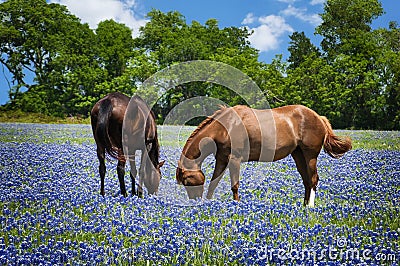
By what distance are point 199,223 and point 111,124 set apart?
2956 mm

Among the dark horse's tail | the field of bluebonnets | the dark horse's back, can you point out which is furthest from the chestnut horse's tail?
the dark horse's tail

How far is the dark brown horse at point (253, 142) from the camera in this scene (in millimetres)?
7199

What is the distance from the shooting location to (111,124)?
7.76 m

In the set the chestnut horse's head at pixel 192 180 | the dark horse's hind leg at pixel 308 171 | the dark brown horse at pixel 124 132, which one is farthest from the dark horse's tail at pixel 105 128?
the dark horse's hind leg at pixel 308 171

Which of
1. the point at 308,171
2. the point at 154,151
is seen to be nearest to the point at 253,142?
the point at 308,171

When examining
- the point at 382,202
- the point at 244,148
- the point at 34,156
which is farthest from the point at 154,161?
the point at 34,156

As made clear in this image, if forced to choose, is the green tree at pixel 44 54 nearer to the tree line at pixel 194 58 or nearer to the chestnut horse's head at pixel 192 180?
the tree line at pixel 194 58

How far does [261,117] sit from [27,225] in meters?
4.15

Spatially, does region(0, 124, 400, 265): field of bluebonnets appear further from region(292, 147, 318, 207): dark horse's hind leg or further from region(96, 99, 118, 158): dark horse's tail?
region(96, 99, 118, 158): dark horse's tail

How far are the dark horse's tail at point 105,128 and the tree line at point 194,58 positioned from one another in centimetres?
3422

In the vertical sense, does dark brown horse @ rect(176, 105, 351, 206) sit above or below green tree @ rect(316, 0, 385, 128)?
below

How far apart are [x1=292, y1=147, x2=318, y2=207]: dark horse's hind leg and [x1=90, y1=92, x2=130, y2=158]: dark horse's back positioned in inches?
129

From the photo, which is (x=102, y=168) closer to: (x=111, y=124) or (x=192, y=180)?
(x=111, y=124)

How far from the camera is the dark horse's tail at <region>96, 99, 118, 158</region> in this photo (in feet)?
25.1
